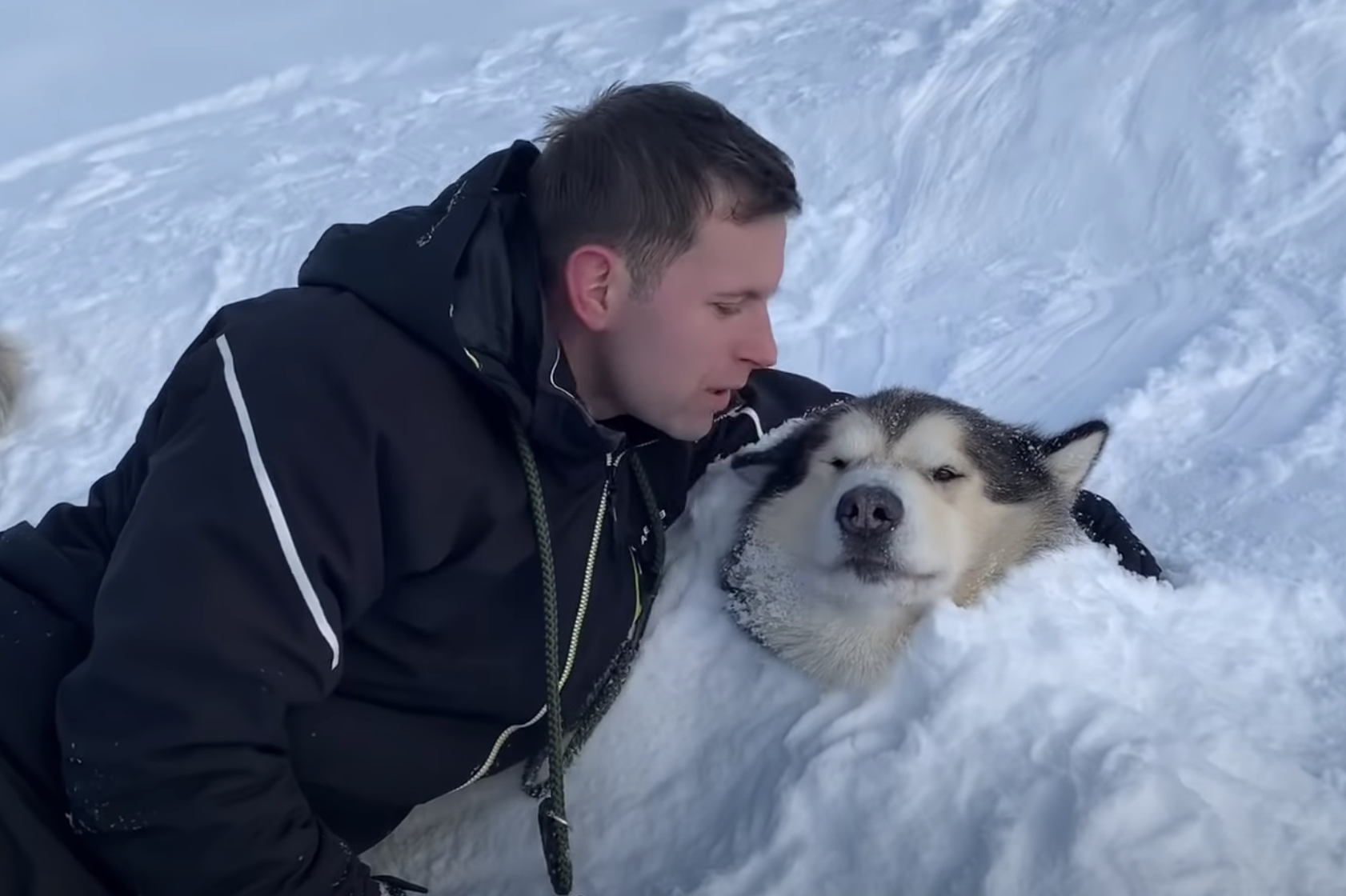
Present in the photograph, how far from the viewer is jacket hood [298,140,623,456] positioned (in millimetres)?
2197

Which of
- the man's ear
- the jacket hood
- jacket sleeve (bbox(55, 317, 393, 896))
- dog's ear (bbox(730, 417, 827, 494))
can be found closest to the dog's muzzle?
dog's ear (bbox(730, 417, 827, 494))

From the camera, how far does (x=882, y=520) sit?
2625 mm

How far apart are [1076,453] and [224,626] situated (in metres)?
2.09

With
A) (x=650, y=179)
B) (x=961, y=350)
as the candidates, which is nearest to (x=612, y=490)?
(x=650, y=179)

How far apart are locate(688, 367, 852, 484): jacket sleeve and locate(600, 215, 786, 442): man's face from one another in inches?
20.5

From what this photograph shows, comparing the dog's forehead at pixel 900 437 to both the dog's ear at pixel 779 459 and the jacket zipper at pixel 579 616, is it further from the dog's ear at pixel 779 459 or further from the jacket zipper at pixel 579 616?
the jacket zipper at pixel 579 616

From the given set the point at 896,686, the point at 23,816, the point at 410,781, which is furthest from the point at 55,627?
the point at 896,686

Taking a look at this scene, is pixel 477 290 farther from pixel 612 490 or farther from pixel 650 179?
pixel 612 490

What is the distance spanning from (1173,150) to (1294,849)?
3.78 m

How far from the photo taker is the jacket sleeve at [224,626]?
1.89m

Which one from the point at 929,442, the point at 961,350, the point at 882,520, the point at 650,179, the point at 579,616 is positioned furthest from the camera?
the point at 961,350

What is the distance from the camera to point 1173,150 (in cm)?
507

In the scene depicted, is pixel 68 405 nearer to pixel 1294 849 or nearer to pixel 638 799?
pixel 638 799

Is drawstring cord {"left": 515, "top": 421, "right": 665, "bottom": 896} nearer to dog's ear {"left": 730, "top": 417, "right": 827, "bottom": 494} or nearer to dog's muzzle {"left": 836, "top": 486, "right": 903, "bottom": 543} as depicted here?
dog's muzzle {"left": 836, "top": 486, "right": 903, "bottom": 543}
